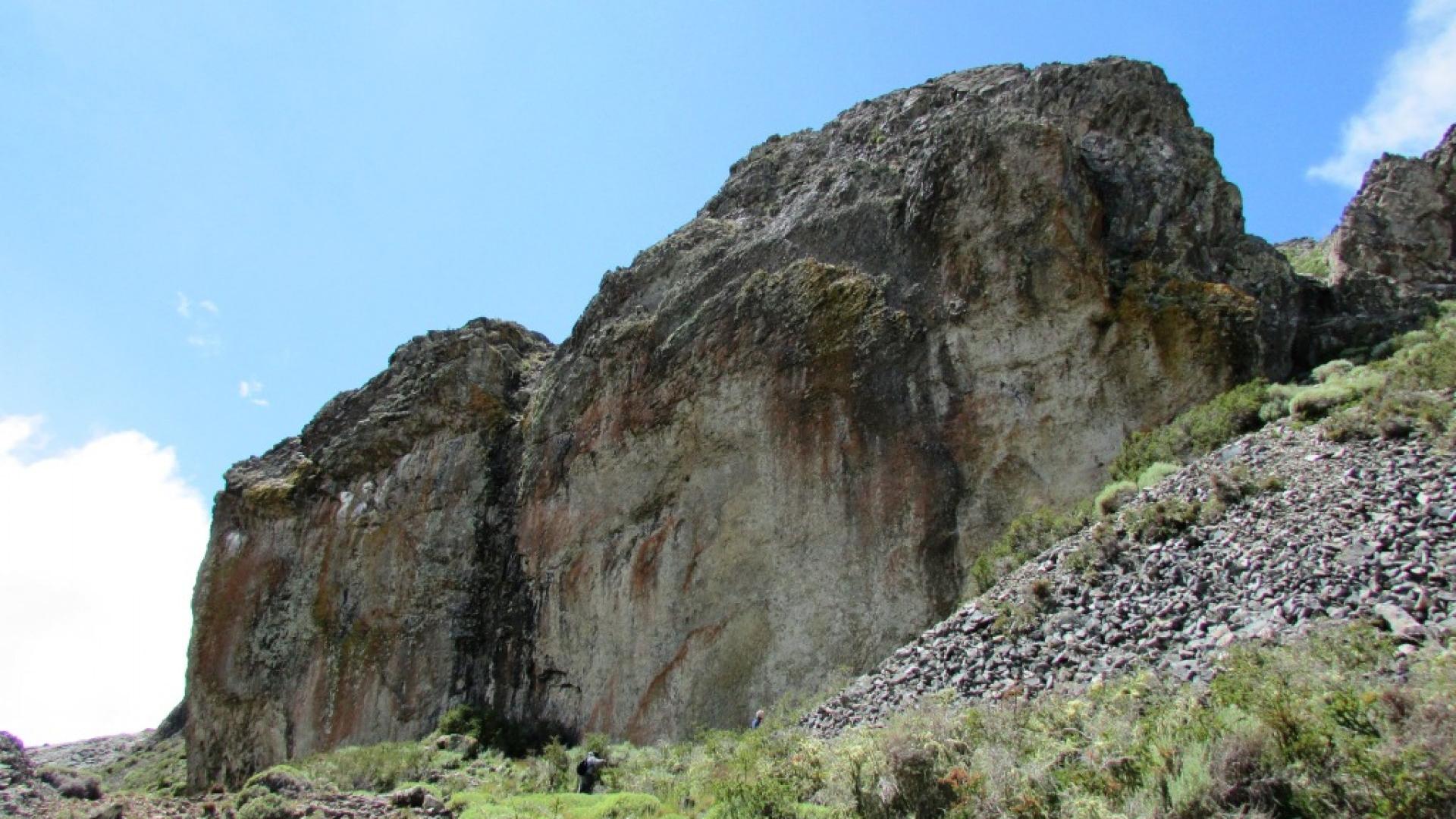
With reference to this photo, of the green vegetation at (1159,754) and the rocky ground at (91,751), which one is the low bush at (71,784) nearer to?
the green vegetation at (1159,754)

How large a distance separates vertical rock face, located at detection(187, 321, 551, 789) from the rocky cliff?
102 millimetres

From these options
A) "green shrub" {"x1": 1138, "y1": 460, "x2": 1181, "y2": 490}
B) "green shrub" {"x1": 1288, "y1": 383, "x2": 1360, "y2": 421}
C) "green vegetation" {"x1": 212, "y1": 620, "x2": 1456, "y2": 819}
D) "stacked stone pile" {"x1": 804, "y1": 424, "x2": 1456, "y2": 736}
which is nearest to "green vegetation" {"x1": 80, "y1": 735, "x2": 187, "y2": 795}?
"green vegetation" {"x1": 212, "y1": 620, "x2": 1456, "y2": 819}

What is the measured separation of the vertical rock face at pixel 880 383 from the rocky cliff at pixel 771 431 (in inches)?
2.6

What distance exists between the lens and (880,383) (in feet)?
73.6

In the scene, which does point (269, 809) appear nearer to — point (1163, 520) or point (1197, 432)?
point (1163, 520)

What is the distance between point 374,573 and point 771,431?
14250mm

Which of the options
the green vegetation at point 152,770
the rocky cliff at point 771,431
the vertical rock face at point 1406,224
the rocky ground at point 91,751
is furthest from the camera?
the rocky ground at point 91,751

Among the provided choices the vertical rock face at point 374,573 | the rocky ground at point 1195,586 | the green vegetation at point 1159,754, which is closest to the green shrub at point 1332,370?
the rocky ground at point 1195,586

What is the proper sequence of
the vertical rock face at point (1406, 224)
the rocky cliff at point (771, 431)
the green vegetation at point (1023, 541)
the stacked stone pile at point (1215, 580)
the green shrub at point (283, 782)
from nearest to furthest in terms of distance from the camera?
the stacked stone pile at point (1215, 580)
the green shrub at point (283, 782)
the green vegetation at point (1023, 541)
the rocky cliff at point (771, 431)
the vertical rock face at point (1406, 224)

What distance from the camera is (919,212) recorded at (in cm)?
2411

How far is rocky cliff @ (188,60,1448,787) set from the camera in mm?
20531

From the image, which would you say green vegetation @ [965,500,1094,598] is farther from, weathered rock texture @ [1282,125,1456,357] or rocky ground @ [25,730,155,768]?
rocky ground @ [25,730,155,768]

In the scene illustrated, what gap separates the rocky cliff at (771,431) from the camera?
808 inches

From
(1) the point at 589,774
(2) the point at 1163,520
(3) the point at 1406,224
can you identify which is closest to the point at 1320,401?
(2) the point at 1163,520
